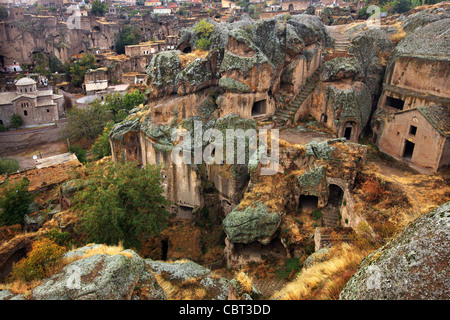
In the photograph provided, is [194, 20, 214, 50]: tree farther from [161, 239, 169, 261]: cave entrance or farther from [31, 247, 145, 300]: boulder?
[31, 247, 145, 300]: boulder

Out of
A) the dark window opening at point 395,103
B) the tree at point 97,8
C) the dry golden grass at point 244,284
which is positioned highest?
the tree at point 97,8

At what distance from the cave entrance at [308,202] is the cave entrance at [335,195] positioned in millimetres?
876

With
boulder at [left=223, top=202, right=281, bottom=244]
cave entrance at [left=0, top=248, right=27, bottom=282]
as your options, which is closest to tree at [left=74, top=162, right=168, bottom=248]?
cave entrance at [left=0, top=248, right=27, bottom=282]

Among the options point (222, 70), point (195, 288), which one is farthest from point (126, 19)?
point (195, 288)

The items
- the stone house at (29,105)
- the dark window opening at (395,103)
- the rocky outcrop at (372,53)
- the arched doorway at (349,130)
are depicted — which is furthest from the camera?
the stone house at (29,105)

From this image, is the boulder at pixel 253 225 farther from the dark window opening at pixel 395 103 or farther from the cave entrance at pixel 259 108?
the dark window opening at pixel 395 103

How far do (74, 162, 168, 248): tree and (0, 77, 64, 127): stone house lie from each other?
108 feet

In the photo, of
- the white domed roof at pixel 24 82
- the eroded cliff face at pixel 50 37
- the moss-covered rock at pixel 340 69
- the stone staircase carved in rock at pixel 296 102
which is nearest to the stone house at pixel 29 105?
the white domed roof at pixel 24 82

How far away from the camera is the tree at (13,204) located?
2047 centimetres

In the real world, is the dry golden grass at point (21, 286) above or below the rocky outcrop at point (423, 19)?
below

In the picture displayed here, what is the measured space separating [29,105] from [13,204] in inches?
1100

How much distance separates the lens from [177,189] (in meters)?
21.8
